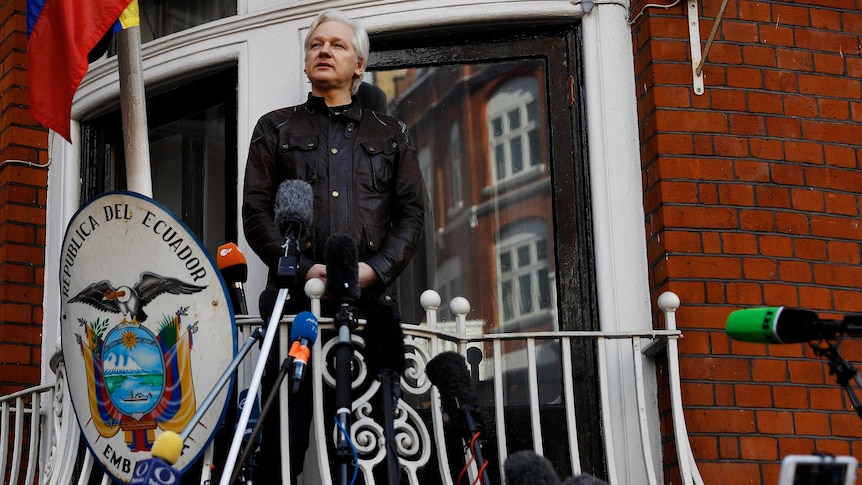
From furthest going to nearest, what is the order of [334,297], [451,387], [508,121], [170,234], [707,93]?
[508,121], [707,93], [170,234], [334,297], [451,387]

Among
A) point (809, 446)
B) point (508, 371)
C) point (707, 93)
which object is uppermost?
point (707, 93)

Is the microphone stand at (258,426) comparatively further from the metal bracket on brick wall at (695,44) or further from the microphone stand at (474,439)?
the metal bracket on brick wall at (695,44)

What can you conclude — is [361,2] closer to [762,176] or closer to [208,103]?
[208,103]

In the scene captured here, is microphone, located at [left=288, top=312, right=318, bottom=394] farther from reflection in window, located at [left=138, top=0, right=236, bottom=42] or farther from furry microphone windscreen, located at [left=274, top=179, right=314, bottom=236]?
reflection in window, located at [left=138, top=0, right=236, bottom=42]

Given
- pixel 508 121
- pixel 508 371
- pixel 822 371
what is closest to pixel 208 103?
pixel 508 121

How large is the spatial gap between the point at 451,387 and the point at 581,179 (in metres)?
1.97

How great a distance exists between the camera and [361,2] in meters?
6.42

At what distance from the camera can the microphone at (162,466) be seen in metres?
3.93

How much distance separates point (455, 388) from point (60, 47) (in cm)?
257

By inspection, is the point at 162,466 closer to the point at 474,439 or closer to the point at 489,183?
the point at 474,439

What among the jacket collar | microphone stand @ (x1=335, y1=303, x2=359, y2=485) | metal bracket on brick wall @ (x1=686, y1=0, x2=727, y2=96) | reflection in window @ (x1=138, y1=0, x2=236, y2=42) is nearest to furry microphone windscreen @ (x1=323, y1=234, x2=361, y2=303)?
microphone stand @ (x1=335, y1=303, x2=359, y2=485)

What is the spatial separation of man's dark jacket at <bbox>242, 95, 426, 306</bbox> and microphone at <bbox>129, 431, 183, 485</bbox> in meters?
1.46

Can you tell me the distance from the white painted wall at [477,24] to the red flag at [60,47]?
2.71ft

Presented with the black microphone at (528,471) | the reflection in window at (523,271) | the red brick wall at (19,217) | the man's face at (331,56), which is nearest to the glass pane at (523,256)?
the reflection in window at (523,271)
